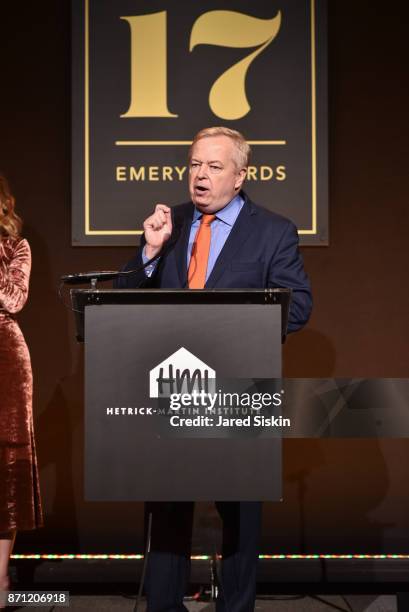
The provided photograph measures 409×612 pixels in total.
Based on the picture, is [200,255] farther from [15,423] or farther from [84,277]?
[15,423]

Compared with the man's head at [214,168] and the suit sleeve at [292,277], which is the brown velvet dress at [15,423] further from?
the suit sleeve at [292,277]

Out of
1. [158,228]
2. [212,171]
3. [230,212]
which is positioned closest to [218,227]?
[230,212]

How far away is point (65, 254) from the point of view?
379 centimetres

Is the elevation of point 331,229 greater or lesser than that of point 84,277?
greater

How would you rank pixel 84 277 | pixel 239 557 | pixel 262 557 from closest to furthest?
pixel 84 277 → pixel 239 557 → pixel 262 557

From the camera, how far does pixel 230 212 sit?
264cm

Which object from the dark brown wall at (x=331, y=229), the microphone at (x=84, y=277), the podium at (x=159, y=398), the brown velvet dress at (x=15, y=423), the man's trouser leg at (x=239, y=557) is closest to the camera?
the podium at (x=159, y=398)

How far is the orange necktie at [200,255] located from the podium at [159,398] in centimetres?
59

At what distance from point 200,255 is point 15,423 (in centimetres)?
108

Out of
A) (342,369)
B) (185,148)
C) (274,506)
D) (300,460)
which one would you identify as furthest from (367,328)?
(185,148)

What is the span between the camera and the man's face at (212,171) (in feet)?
8.48

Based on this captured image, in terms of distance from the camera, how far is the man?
7.57ft

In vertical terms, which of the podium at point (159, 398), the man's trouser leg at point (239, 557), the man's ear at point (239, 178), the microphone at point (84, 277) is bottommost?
the man's trouser leg at point (239, 557)

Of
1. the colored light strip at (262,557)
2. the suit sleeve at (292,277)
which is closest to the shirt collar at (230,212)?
the suit sleeve at (292,277)
